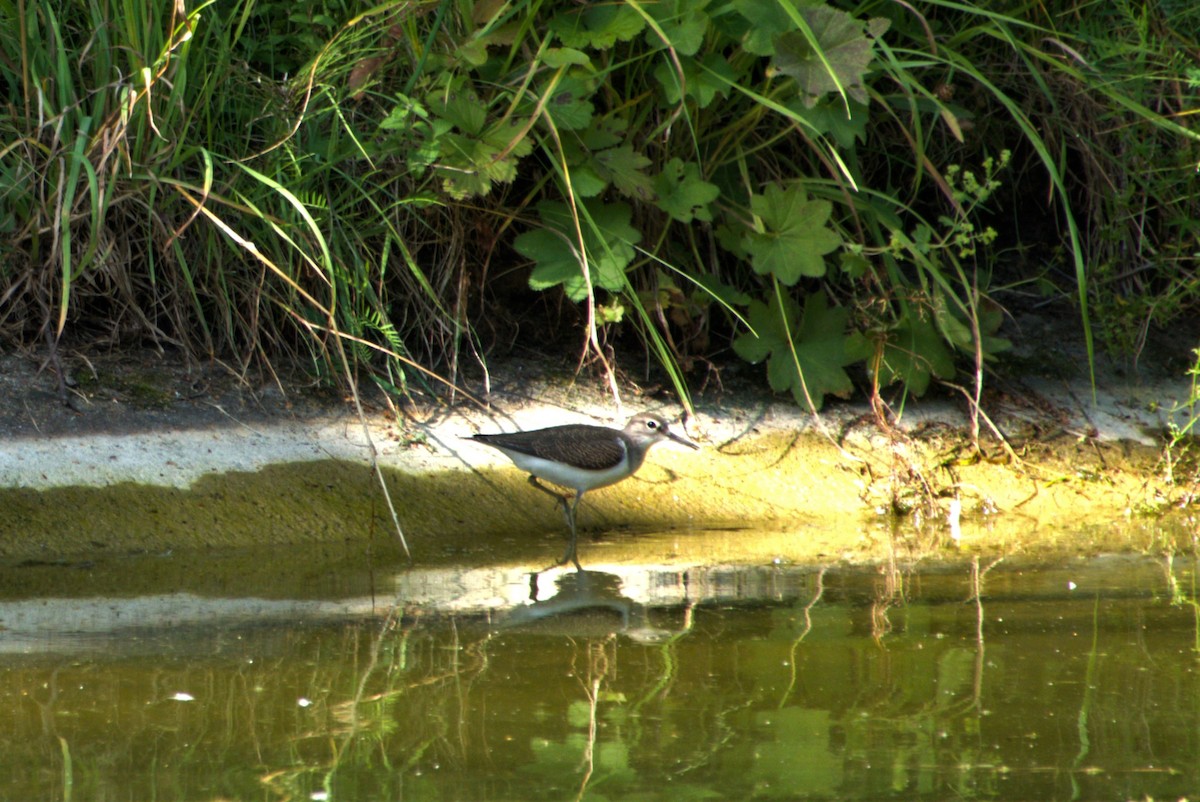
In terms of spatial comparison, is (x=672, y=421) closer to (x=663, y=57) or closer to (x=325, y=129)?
(x=663, y=57)

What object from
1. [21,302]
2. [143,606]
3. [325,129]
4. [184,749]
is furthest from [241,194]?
[184,749]

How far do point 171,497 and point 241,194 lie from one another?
115 cm

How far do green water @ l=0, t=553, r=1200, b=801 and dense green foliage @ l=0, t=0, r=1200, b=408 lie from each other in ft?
3.81

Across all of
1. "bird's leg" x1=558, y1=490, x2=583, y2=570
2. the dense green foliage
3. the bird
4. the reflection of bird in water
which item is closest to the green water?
the reflection of bird in water

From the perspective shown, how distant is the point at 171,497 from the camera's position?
4988 mm

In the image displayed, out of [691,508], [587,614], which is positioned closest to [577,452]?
[691,508]

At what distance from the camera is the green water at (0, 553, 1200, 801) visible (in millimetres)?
2936

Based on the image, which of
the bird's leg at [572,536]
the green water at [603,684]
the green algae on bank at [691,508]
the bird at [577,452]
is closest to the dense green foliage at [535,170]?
the bird at [577,452]

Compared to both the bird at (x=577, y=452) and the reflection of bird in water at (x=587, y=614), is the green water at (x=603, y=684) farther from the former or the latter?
the bird at (x=577, y=452)

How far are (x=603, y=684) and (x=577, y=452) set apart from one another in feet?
6.13

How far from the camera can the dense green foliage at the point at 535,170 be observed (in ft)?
17.0

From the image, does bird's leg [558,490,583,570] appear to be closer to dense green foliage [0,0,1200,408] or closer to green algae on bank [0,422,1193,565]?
green algae on bank [0,422,1193,565]

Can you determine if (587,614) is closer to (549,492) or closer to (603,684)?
(603,684)

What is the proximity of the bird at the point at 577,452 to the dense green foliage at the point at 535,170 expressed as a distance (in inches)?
11.0
